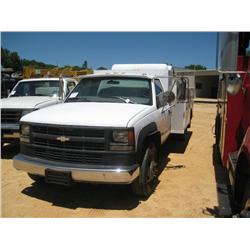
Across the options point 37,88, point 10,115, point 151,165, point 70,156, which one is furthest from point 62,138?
point 37,88

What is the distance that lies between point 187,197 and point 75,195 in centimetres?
181

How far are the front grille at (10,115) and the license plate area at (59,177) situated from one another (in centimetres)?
332

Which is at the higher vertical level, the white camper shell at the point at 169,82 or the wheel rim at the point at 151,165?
the white camper shell at the point at 169,82

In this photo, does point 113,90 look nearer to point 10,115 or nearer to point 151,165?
point 151,165

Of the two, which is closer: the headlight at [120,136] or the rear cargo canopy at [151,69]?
the headlight at [120,136]

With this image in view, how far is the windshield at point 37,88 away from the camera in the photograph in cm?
895

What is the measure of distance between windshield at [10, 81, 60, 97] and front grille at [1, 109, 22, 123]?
1.61m

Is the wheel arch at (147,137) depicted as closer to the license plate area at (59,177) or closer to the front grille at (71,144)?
the front grille at (71,144)

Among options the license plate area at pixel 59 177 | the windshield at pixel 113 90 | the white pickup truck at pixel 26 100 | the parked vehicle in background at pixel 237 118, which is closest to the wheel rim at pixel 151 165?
the windshield at pixel 113 90

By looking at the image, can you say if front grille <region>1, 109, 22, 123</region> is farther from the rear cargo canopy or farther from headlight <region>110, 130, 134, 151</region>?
headlight <region>110, 130, 134, 151</region>

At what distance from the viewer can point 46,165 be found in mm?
4543

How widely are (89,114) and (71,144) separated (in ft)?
1.72

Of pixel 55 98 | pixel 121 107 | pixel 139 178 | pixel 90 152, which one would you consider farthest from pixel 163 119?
pixel 55 98

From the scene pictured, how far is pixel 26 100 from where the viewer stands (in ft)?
26.5
